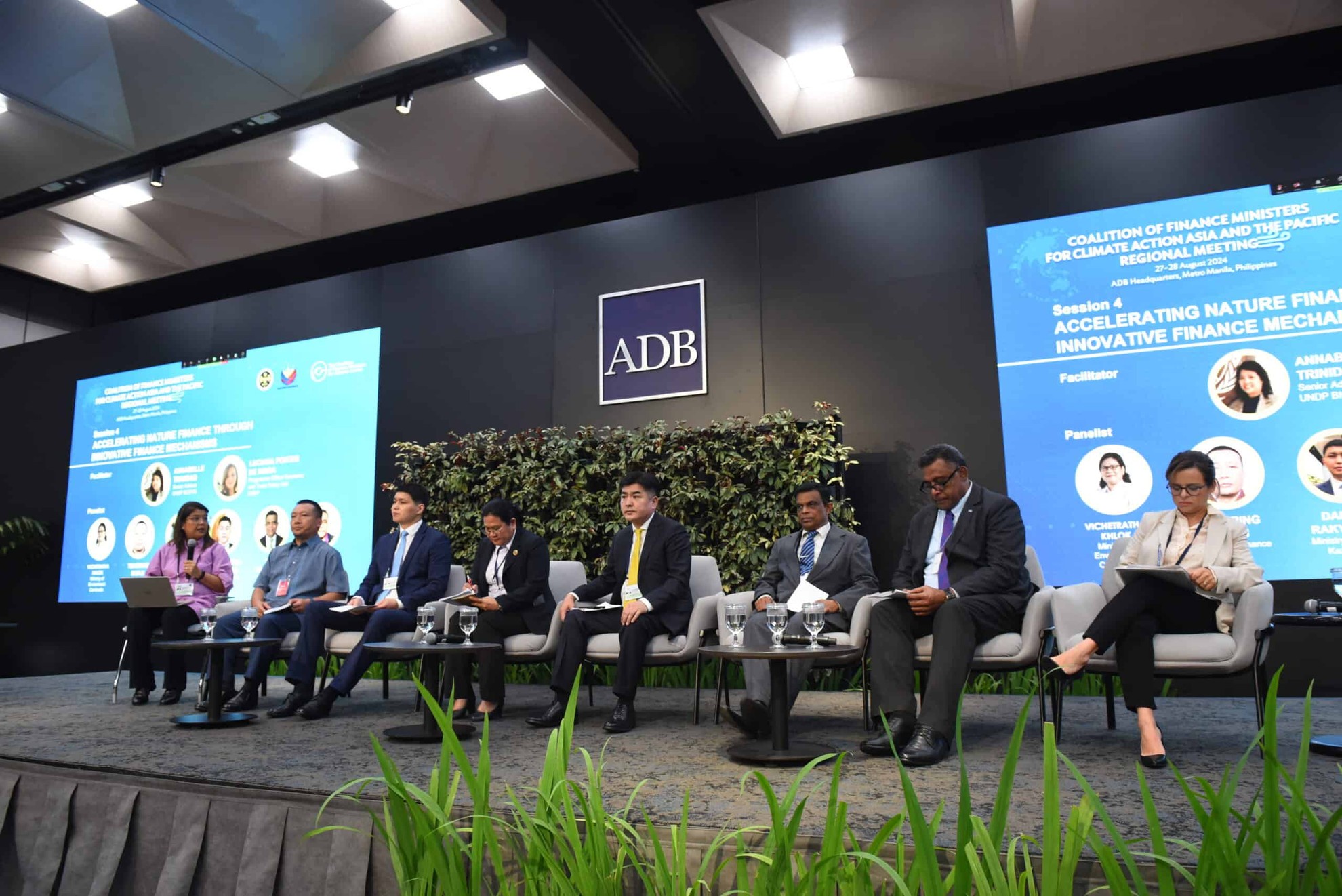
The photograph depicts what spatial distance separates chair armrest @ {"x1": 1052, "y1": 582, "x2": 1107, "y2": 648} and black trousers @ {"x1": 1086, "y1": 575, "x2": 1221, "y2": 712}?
0.18 meters

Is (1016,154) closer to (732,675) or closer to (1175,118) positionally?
(1175,118)

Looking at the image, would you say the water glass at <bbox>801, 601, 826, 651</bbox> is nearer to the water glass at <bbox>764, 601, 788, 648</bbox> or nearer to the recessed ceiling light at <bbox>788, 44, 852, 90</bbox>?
the water glass at <bbox>764, 601, 788, 648</bbox>

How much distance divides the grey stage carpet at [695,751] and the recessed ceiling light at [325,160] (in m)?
3.96

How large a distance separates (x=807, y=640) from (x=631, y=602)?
79 cm

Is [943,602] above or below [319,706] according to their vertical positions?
above

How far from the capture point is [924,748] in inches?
108

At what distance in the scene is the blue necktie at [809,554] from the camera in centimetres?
388

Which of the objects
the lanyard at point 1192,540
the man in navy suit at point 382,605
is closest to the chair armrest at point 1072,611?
the lanyard at point 1192,540

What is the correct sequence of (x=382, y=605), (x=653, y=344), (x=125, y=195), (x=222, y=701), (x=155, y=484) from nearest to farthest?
(x=222, y=701)
(x=382, y=605)
(x=653, y=344)
(x=125, y=195)
(x=155, y=484)

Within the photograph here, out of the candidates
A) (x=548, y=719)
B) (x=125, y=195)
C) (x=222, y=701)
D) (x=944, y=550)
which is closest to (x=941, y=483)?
(x=944, y=550)

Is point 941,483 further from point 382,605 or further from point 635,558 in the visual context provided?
point 382,605

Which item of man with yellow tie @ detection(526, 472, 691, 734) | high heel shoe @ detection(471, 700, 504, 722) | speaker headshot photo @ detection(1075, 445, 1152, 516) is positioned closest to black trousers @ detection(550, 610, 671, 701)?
man with yellow tie @ detection(526, 472, 691, 734)

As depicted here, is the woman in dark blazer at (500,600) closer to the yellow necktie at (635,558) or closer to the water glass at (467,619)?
the water glass at (467,619)

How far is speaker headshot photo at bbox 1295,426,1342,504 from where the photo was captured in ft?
14.5
